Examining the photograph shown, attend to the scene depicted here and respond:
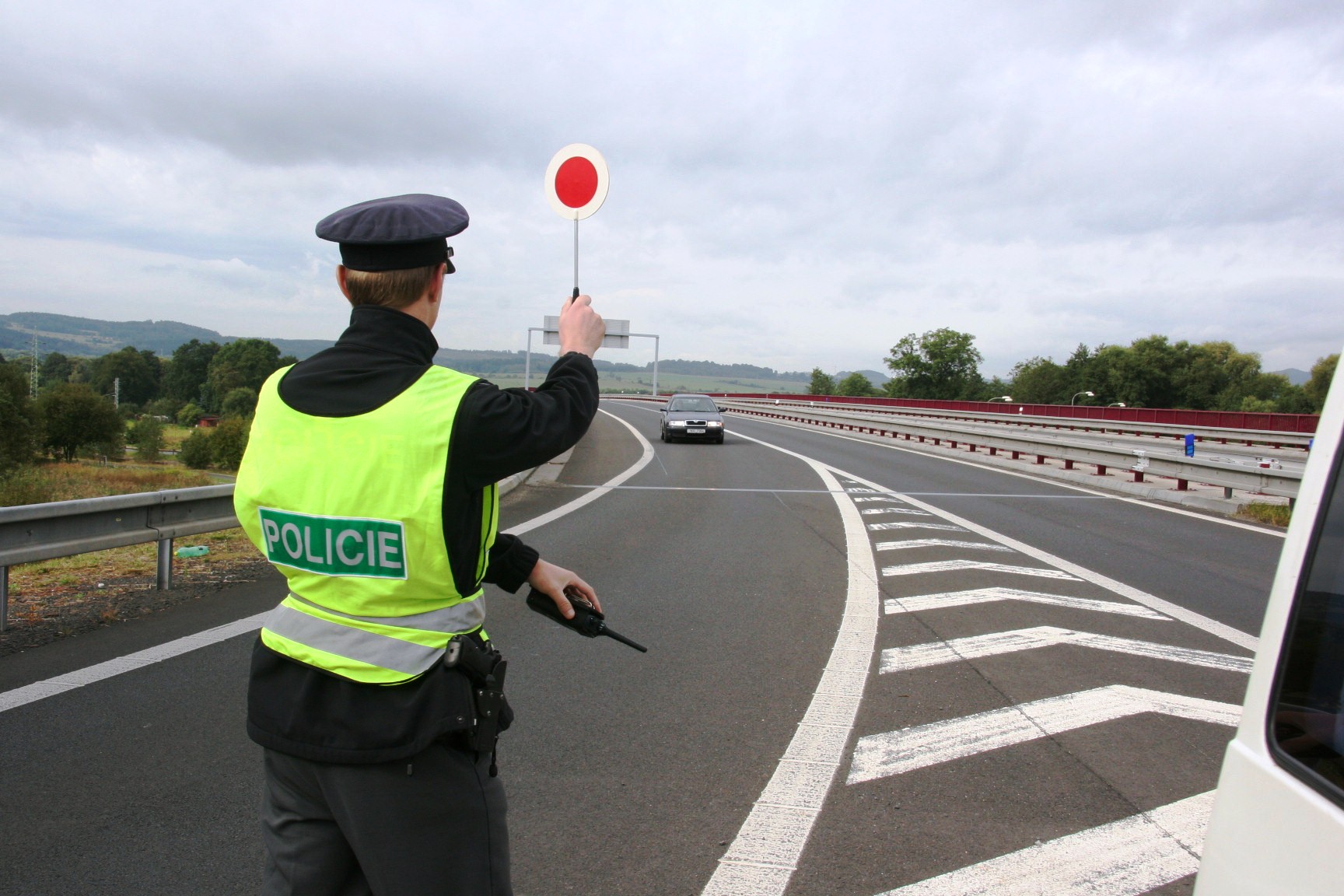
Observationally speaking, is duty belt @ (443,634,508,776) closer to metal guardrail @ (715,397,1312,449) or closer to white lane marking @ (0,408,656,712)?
white lane marking @ (0,408,656,712)

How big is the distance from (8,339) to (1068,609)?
226m

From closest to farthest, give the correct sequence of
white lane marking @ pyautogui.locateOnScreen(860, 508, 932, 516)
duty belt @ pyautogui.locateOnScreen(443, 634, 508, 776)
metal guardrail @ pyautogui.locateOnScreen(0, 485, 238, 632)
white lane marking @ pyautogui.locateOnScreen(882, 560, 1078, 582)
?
duty belt @ pyautogui.locateOnScreen(443, 634, 508, 776) < metal guardrail @ pyautogui.locateOnScreen(0, 485, 238, 632) < white lane marking @ pyautogui.locateOnScreen(882, 560, 1078, 582) < white lane marking @ pyautogui.locateOnScreen(860, 508, 932, 516)

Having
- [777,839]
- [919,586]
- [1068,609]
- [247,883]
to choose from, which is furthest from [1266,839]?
[919,586]

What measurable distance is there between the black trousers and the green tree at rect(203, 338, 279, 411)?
313 ft

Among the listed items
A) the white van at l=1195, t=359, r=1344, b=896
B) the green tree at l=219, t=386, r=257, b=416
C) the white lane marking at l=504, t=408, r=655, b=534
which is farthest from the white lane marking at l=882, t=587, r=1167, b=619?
the green tree at l=219, t=386, r=257, b=416

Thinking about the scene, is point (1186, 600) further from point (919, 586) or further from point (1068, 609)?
point (919, 586)

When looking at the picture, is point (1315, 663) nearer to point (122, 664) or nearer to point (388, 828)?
point (388, 828)

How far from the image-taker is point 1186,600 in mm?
7605

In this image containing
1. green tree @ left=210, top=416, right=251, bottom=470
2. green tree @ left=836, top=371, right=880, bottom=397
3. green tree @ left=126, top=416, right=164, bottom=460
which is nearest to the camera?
green tree @ left=210, top=416, right=251, bottom=470

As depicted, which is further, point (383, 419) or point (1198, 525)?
point (1198, 525)

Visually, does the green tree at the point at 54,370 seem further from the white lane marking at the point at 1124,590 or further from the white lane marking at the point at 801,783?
the white lane marking at the point at 801,783

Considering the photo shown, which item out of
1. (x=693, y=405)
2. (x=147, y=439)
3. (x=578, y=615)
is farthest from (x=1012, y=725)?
(x=147, y=439)

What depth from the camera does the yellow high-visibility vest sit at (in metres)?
1.73

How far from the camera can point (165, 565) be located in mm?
7344
